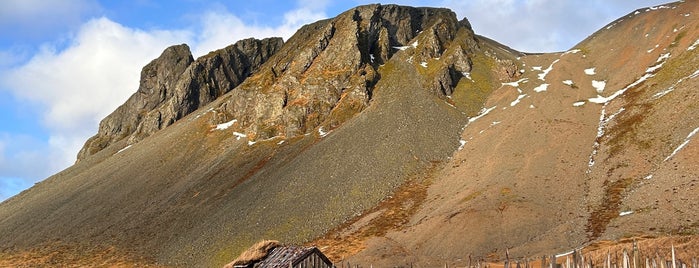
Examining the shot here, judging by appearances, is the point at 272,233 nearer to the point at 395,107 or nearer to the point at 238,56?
the point at 395,107

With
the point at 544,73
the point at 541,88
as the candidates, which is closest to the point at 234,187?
the point at 541,88

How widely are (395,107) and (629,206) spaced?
57.1 metres

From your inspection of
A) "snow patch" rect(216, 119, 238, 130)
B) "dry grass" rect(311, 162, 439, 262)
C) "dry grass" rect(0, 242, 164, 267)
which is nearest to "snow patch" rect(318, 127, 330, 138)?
"snow patch" rect(216, 119, 238, 130)

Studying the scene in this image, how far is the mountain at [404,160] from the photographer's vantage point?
2438 inches

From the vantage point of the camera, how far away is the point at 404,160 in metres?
89.4

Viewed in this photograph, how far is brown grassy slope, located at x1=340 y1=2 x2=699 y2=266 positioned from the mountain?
0.96ft

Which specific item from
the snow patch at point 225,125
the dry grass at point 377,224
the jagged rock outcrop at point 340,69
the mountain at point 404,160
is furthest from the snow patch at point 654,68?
the snow patch at point 225,125

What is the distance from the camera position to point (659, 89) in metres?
85.1

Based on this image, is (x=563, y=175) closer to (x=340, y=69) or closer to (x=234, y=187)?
(x=234, y=187)

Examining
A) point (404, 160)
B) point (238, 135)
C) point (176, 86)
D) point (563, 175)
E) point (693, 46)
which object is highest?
point (176, 86)

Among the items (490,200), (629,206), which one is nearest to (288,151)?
(490,200)

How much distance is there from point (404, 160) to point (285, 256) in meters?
57.4

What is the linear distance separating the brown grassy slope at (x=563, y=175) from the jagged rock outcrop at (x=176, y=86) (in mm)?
95584

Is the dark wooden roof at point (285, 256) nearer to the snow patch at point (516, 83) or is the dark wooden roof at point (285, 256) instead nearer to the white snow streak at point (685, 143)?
the white snow streak at point (685, 143)
